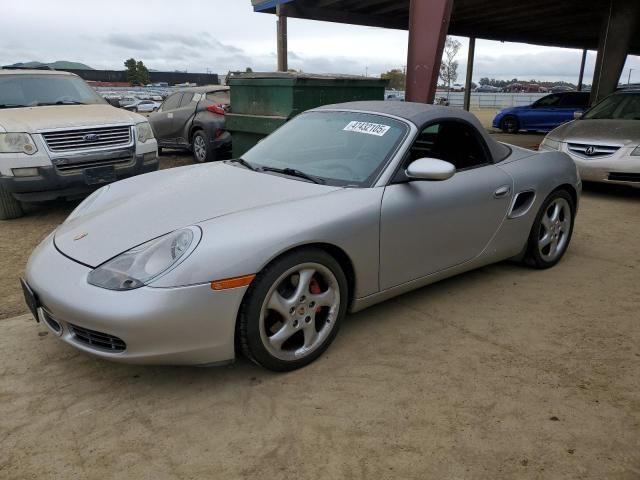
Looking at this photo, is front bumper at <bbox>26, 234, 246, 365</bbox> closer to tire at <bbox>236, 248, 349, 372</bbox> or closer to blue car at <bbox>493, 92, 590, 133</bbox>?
tire at <bbox>236, 248, 349, 372</bbox>

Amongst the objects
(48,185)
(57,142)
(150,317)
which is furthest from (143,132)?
(150,317)

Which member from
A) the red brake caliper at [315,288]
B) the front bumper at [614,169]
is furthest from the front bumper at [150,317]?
the front bumper at [614,169]

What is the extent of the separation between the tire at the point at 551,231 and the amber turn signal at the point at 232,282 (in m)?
2.50

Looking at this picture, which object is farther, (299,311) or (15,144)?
(15,144)

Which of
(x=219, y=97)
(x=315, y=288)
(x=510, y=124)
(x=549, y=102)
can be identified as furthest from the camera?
(x=510, y=124)

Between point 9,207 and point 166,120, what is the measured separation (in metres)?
4.72

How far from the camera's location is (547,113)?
1590cm

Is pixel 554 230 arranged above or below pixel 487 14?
below

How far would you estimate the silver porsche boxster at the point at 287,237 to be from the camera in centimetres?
228

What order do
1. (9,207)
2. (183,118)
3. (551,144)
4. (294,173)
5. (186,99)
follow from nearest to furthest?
1. (294,173)
2. (9,207)
3. (551,144)
4. (183,118)
5. (186,99)

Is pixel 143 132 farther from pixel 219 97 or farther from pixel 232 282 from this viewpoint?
pixel 232 282

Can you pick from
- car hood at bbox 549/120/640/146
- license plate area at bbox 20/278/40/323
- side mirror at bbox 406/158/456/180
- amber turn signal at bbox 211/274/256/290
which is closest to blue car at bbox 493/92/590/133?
car hood at bbox 549/120/640/146

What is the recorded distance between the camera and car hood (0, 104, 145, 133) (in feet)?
17.7

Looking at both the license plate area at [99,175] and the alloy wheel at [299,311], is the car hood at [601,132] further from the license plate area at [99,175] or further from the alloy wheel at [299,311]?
the license plate area at [99,175]
